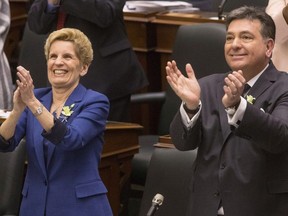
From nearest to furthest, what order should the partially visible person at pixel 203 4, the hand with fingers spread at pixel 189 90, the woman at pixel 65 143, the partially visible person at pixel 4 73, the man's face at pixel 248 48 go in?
the hand with fingers spread at pixel 189 90, the man's face at pixel 248 48, the woman at pixel 65 143, the partially visible person at pixel 4 73, the partially visible person at pixel 203 4

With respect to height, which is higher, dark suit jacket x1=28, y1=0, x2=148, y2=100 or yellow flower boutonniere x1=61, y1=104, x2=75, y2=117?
dark suit jacket x1=28, y1=0, x2=148, y2=100

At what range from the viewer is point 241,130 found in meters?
2.60

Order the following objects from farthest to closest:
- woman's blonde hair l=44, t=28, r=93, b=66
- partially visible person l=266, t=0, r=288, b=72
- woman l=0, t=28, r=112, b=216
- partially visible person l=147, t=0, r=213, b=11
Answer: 1. partially visible person l=147, t=0, r=213, b=11
2. partially visible person l=266, t=0, r=288, b=72
3. woman's blonde hair l=44, t=28, r=93, b=66
4. woman l=0, t=28, r=112, b=216

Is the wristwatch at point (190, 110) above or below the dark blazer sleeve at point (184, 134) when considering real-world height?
above

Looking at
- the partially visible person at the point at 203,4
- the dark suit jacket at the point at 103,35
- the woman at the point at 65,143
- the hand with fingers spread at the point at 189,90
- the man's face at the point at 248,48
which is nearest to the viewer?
the hand with fingers spread at the point at 189,90

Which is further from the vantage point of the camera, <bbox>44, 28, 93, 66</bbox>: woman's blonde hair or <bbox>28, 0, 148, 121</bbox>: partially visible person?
<bbox>28, 0, 148, 121</bbox>: partially visible person

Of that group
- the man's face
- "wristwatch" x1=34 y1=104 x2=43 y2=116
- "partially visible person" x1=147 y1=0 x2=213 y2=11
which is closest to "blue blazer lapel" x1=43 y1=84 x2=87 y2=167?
"wristwatch" x1=34 y1=104 x2=43 y2=116

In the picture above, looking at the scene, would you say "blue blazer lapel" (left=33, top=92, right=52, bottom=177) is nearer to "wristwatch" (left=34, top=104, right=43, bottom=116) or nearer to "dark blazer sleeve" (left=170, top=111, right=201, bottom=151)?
"wristwatch" (left=34, top=104, right=43, bottom=116)

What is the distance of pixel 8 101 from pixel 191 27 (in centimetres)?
84

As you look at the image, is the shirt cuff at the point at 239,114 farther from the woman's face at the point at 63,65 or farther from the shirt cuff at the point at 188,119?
the woman's face at the point at 63,65

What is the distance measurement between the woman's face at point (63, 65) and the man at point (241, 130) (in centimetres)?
43

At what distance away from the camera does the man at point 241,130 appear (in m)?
2.62

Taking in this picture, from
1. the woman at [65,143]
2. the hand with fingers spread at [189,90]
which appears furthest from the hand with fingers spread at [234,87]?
the woman at [65,143]

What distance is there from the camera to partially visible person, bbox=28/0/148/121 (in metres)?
3.75
